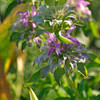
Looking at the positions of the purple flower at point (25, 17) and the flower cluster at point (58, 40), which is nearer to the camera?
the flower cluster at point (58, 40)

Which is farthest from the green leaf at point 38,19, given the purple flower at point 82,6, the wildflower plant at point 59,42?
the purple flower at point 82,6

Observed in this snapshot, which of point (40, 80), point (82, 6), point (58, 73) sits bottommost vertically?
point (40, 80)

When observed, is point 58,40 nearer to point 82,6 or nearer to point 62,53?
point 62,53

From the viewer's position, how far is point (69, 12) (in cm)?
67

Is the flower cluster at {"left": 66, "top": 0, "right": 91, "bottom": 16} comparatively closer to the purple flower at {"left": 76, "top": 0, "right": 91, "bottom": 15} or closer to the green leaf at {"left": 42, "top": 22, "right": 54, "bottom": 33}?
the purple flower at {"left": 76, "top": 0, "right": 91, "bottom": 15}

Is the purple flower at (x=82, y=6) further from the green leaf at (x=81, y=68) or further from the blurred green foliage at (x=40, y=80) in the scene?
the green leaf at (x=81, y=68)

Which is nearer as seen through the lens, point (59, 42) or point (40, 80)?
point (59, 42)

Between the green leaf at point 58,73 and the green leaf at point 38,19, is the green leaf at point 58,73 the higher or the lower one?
the lower one

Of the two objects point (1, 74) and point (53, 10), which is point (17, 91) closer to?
point (1, 74)

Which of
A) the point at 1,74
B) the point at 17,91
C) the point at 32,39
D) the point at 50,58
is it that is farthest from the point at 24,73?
the point at 50,58

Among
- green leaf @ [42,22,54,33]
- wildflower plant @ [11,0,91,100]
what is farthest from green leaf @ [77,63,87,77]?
green leaf @ [42,22,54,33]

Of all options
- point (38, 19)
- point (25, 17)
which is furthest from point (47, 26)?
point (25, 17)

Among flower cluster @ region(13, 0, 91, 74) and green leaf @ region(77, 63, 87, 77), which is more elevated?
flower cluster @ region(13, 0, 91, 74)

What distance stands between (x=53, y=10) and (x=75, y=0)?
0.62ft
